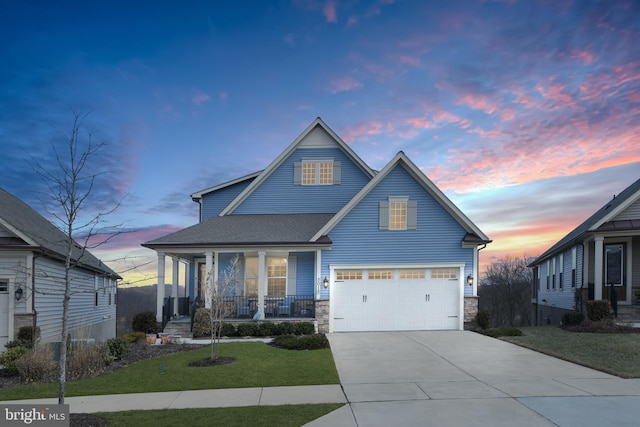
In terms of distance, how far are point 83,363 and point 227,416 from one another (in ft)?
18.9

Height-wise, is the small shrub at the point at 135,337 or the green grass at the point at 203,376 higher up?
the green grass at the point at 203,376

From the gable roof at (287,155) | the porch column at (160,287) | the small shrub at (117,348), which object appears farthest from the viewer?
the gable roof at (287,155)

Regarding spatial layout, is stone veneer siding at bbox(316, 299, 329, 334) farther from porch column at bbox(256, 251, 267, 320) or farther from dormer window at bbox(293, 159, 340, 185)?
dormer window at bbox(293, 159, 340, 185)

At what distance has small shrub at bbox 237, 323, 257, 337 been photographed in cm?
1571

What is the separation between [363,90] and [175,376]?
1379 centimetres

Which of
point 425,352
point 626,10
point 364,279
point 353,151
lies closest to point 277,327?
point 364,279

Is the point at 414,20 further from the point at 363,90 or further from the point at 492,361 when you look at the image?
the point at 492,361

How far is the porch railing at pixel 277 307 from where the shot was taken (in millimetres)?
17484

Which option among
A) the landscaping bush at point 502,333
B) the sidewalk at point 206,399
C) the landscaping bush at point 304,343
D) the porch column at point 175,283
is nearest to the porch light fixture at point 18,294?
the porch column at point 175,283

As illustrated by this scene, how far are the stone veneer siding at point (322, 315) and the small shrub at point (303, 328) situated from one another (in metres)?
0.67

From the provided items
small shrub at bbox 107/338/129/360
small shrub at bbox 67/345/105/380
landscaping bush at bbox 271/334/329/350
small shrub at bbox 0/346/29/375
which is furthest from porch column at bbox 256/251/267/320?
small shrub at bbox 0/346/29/375

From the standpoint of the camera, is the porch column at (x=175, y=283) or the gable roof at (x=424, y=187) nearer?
the gable roof at (x=424, y=187)
